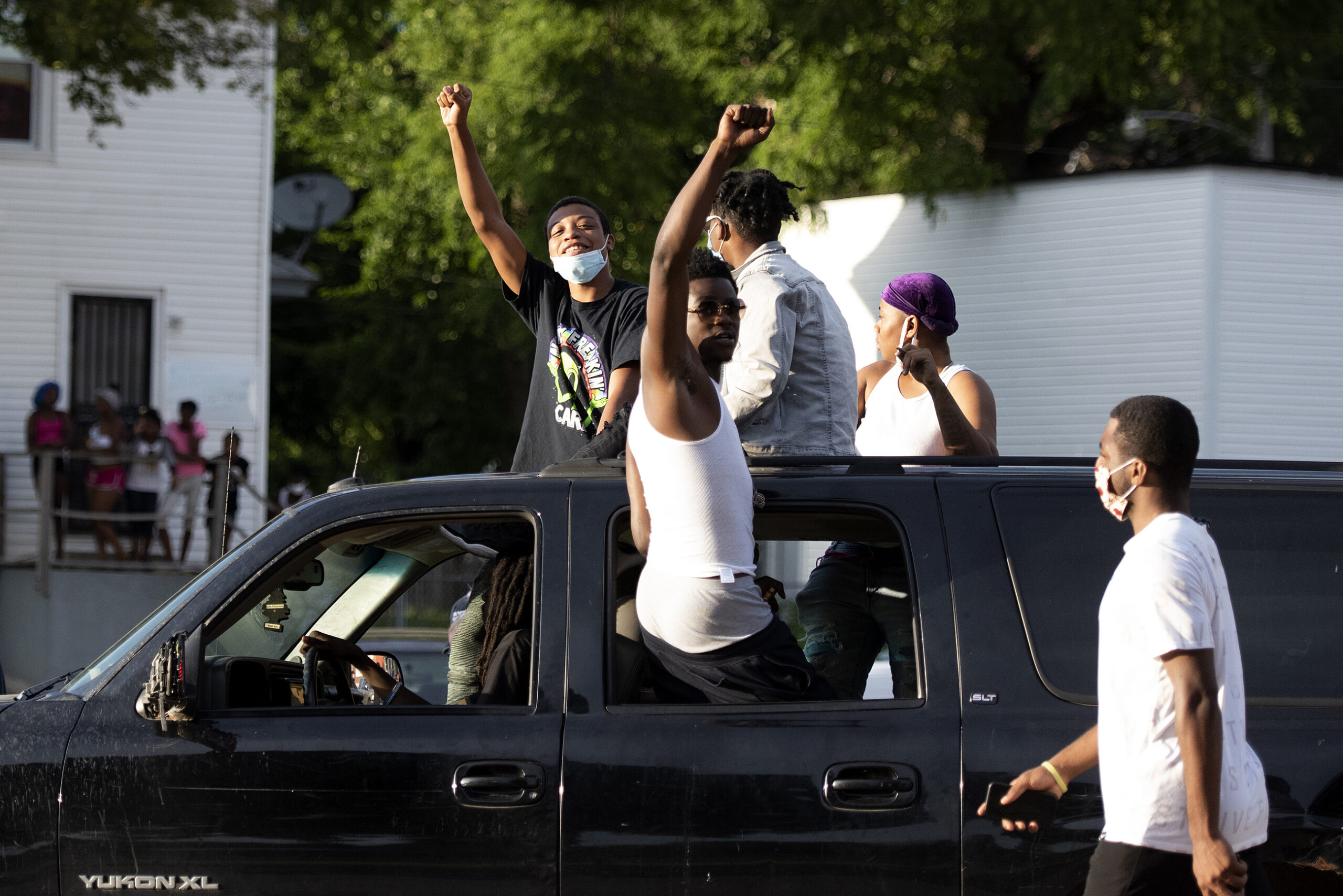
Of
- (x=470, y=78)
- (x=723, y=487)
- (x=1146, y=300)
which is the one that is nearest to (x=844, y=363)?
(x=723, y=487)

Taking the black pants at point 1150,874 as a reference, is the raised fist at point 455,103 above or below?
above

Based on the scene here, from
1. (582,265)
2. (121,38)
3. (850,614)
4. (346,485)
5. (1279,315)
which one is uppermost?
(121,38)

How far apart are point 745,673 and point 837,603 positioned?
1.86 feet

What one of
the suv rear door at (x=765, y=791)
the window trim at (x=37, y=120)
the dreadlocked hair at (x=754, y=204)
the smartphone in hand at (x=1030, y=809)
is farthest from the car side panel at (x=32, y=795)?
the window trim at (x=37, y=120)

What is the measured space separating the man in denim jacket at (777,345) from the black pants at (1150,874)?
61.2 inches

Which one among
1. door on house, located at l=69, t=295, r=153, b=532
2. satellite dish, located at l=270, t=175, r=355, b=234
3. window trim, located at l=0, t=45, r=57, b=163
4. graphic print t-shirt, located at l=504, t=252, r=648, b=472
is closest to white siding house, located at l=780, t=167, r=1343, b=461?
satellite dish, located at l=270, t=175, r=355, b=234

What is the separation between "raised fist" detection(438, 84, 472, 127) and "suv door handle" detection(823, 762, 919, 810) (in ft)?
8.20

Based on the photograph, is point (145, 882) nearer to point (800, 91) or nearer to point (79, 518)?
point (79, 518)

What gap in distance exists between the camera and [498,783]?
321cm

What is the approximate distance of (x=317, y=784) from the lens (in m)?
3.26

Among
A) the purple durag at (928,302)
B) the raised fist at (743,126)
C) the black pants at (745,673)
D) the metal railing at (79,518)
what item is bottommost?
the metal railing at (79,518)

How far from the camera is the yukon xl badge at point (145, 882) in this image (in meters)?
3.24

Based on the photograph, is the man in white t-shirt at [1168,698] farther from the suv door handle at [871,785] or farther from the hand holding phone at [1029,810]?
the suv door handle at [871,785]

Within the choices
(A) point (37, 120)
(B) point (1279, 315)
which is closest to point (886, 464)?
(B) point (1279, 315)
